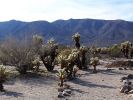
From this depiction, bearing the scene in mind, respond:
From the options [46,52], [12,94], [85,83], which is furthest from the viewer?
[46,52]

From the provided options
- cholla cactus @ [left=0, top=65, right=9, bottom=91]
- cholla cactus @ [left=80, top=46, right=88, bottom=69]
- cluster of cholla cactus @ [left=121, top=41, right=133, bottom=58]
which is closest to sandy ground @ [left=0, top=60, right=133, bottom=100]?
cholla cactus @ [left=0, top=65, right=9, bottom=91]

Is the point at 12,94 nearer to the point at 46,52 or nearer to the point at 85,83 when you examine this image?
the point at 85,83

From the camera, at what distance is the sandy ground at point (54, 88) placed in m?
22.1

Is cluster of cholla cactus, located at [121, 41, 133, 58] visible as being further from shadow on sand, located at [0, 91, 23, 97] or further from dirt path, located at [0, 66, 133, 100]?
shadow on sand, located at [0, 91, 23, 97]

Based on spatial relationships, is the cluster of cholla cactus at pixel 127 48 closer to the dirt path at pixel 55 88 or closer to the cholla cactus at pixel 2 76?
the dirt path at pixel 55 88

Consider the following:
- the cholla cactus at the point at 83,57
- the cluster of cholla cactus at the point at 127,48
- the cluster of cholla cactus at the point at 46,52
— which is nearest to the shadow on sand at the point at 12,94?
the cluster of cholla cactus at the point at 46,52

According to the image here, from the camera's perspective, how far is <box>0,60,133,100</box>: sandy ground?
72.4ft

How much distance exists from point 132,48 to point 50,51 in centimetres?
2014

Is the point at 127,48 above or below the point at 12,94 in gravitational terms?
above

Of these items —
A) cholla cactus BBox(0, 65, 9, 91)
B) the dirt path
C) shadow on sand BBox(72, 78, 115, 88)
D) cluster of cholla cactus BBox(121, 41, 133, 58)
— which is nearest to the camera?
the dirt path

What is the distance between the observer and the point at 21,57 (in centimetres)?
3145

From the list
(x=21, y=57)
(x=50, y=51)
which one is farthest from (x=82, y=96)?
(x=50, y=51)

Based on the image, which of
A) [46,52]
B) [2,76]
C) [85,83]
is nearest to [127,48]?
[46,52]

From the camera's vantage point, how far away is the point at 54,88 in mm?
25125
